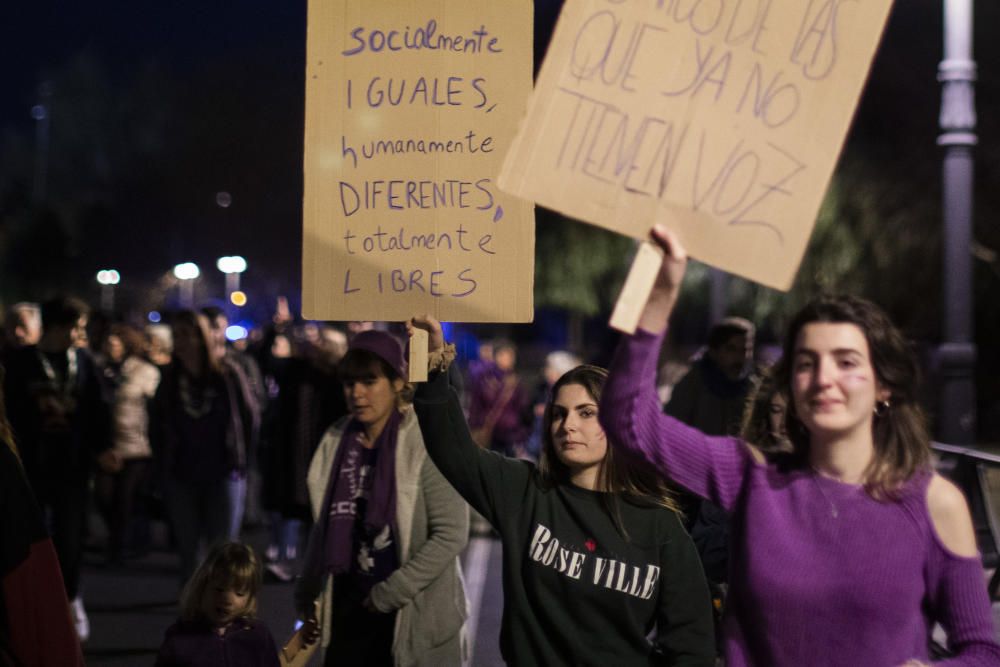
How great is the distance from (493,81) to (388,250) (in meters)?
0.58

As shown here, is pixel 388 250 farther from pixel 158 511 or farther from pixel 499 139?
pixel 158 511

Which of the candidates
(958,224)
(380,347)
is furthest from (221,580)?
(958,224)

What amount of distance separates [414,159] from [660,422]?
5.17ft

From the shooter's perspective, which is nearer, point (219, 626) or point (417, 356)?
point (417, 356)

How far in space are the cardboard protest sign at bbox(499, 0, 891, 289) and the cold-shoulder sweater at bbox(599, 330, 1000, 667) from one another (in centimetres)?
33

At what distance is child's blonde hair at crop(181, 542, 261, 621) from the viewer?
4.58 meters

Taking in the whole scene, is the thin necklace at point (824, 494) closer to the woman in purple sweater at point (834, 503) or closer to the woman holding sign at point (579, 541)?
the woman in purple sweater at point (834, 503)

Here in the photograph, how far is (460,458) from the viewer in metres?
3.70

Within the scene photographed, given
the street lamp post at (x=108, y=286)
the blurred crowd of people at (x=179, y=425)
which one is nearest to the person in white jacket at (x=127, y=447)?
the blurred crowd of people at (x=179, y=425)

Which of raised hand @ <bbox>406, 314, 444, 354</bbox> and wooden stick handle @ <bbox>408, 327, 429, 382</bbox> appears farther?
raised hand @ <bbox>406, 314, 444, 354</bbox>

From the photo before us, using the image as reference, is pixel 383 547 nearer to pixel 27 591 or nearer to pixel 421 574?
pixel 421 574

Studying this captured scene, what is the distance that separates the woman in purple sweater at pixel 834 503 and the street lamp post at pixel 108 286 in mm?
41581

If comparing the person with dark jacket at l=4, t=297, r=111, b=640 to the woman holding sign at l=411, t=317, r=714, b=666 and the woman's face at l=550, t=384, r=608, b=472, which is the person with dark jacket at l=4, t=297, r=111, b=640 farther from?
the woman's face at l=550, t=384, r=608, b=472

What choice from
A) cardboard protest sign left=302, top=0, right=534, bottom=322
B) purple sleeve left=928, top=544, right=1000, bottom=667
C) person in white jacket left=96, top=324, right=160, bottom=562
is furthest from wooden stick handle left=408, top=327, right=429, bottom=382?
person in white jacket left=96, top=324, right=160, bottom=562
